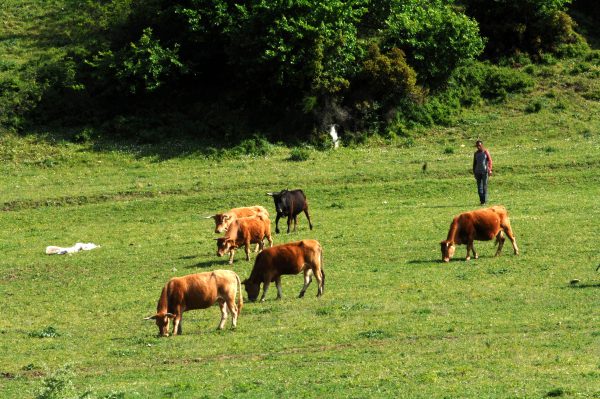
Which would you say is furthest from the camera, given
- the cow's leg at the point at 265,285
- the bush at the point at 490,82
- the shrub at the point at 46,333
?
the bush at the point at 490,82

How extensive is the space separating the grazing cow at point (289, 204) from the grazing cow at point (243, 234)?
10.9 ft

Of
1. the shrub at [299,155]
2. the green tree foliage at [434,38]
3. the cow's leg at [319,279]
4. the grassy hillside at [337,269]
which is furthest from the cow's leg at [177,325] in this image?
the green tree foliage at [434,38]

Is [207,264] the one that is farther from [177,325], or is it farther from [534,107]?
[534,107]

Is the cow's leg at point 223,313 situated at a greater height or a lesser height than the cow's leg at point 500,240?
lesser

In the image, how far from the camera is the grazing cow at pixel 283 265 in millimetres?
26781

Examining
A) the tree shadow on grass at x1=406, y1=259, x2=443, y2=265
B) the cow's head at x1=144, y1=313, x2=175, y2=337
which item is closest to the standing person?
the tree shadow on grass at x1=406, y1=259, x2=443, y2=265

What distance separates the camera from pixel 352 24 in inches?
2133

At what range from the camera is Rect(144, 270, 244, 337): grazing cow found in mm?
23852

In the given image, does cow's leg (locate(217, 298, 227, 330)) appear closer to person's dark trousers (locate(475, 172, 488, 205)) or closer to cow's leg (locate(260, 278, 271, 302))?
cow's leg (locate(260, 278, 271, 302))

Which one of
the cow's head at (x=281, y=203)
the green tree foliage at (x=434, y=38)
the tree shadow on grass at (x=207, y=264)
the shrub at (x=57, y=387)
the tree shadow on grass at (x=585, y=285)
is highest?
the green tree foliage at (x=434, y=38)

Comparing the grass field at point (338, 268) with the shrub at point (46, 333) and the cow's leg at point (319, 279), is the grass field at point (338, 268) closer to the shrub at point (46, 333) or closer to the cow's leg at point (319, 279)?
the shrub at point (46, 333)

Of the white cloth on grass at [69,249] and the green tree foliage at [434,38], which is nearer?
the white cloth on grass at [69,249]

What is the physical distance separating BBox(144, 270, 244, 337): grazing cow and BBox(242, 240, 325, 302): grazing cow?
261 cm

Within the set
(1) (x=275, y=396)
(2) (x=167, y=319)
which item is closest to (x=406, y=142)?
(2) (x=167, y=319)
